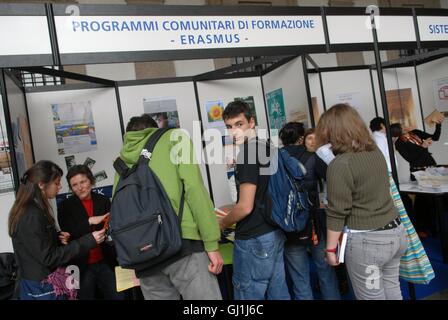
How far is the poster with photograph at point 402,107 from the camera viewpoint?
4.94 m

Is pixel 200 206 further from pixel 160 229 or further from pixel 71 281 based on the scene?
Answer: pixel 71 281

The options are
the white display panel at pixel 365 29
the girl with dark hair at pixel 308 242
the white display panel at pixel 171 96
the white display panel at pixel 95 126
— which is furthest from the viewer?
the white display panel at pixel 171 96

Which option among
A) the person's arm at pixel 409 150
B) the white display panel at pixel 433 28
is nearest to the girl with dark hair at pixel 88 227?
the white display panel at pixel 433 28

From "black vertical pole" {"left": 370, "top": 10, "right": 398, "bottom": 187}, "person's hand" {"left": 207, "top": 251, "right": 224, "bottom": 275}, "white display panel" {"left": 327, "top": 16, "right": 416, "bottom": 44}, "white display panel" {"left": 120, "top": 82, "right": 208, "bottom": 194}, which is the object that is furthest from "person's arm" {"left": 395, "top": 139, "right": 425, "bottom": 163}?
"person's hand" {"left": 207, "top": 251, "right": 224, "bottom": 275}

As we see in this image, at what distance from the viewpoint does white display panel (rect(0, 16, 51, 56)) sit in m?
1.67

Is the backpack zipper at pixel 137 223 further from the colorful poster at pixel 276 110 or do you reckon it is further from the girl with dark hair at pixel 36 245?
the colorful poster at pixel 276 110

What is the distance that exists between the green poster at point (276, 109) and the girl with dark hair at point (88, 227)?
197cm

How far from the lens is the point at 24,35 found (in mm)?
1713

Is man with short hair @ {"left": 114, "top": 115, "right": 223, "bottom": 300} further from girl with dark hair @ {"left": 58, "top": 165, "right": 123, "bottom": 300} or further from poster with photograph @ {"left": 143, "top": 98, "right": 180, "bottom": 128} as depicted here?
poster with photograph @ {"left": 143, "top": 98, "right": 180, "bottom": 128}

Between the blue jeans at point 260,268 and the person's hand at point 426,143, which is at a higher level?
the person's hand at point 426,143

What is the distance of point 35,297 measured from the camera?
164 cm

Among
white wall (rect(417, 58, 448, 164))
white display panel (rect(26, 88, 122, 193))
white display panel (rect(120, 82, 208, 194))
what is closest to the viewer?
white display panel (rect(26, 88, 122, 193))

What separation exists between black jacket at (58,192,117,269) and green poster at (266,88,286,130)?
6.45 ft

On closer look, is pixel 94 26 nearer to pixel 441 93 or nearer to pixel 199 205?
pixel 199 205
